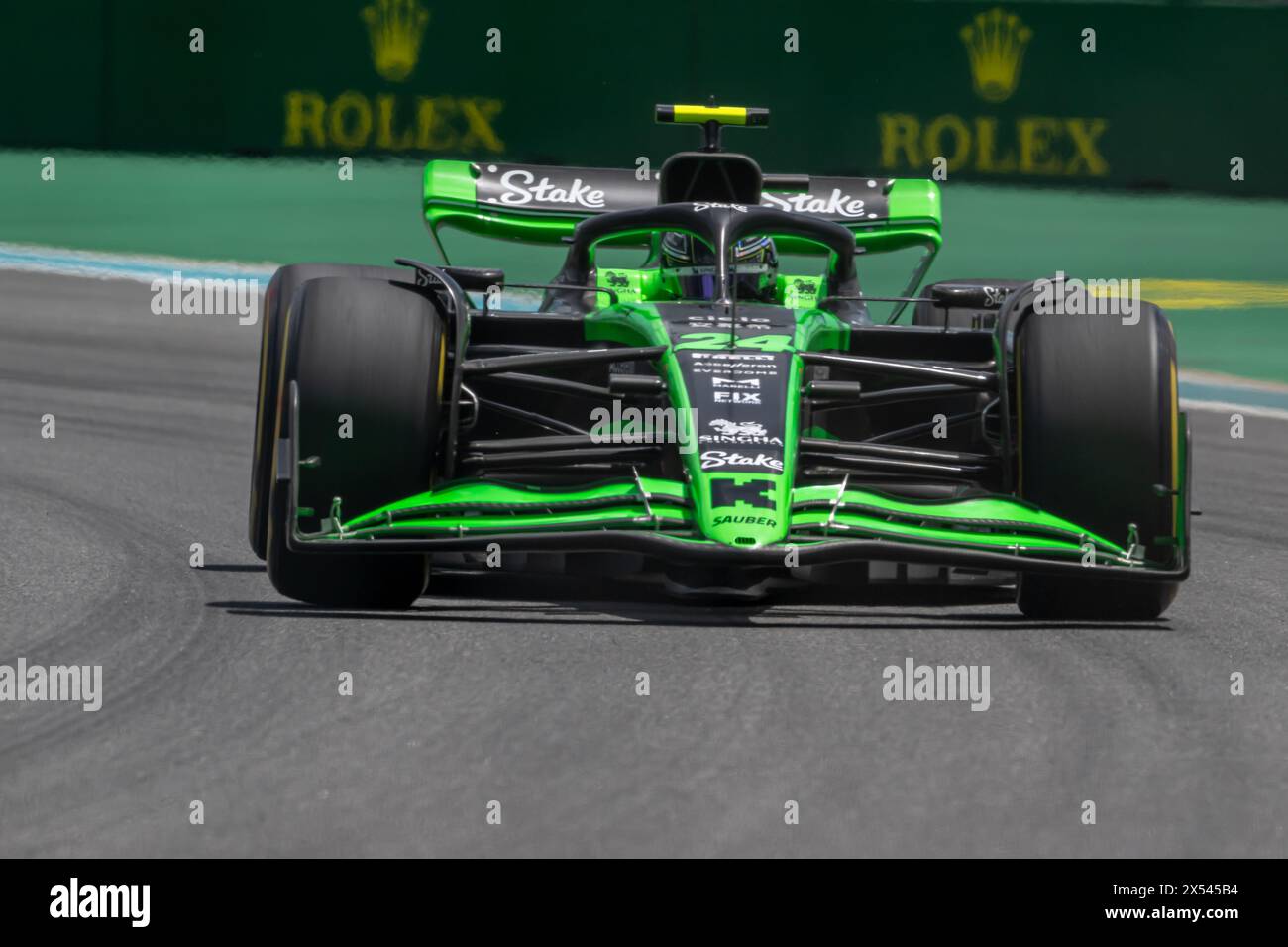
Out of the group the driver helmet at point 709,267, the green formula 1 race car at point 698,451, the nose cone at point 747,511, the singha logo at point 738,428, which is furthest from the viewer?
the driver helmet at point 709,267

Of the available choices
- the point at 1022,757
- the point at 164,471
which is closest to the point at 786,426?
the point at 1022,757

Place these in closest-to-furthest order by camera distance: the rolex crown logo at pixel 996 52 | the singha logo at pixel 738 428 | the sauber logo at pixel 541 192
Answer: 1. the singha logo at pixel 738 428
2. the sauber logo at pixel 541 192
3. the rolex crown logo at pixel 996 52

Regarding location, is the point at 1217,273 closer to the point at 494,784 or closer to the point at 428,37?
the point at 428,37

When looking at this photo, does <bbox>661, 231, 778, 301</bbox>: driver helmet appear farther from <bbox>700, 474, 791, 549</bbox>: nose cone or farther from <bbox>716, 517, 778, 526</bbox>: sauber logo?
<bbox>716, 517, 778, 526</bbox>: sauber logo

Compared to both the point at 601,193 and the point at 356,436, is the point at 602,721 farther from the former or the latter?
the point at 601,193

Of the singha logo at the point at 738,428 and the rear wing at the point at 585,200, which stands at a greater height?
the rear wing at the point at 585,200

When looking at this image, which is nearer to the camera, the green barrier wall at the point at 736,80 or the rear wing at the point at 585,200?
the rear wing at the point at 585,200

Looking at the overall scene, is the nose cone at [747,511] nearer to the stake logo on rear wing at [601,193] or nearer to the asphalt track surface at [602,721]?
the asphalt track surface at [602,721]

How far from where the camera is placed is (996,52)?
18.4m

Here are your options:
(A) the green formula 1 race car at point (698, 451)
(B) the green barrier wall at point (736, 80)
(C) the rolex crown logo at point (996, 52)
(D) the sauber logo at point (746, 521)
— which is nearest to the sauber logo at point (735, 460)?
(A) the green formula 1 race car at point (698, 451)

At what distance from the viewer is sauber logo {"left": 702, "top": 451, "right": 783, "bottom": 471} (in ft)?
21.3

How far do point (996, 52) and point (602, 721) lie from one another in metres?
13.9

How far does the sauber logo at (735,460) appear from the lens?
650 cm

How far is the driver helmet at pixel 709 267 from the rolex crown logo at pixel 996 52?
10.2 m
